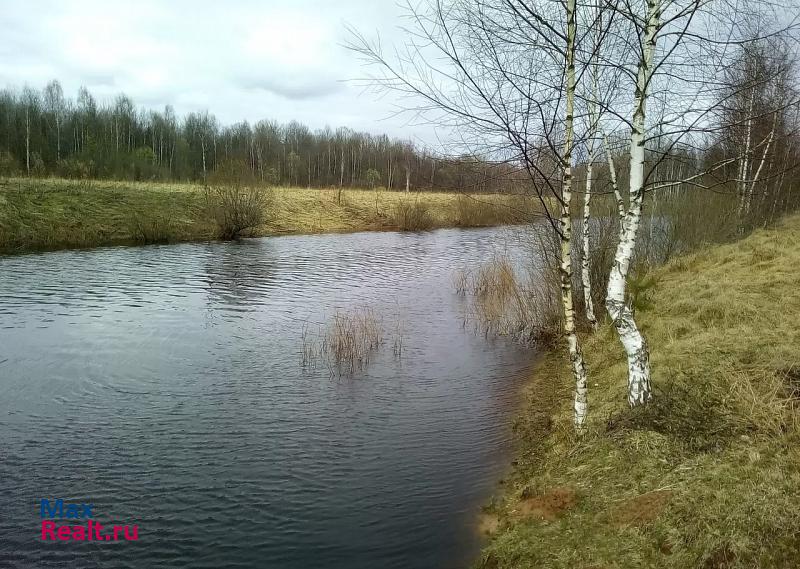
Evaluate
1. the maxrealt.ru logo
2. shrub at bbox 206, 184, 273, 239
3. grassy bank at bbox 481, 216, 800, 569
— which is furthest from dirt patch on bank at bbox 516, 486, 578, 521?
shrub at bbox 206, 184, 273, 239

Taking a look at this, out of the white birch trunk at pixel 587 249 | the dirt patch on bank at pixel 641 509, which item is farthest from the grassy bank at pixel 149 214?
the dirt patch on bank at pixel 641 509

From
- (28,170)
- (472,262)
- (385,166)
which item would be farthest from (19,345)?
(385,166)

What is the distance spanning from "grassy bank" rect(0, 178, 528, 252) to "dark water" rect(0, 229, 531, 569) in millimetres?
11116

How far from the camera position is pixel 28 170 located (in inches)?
1681

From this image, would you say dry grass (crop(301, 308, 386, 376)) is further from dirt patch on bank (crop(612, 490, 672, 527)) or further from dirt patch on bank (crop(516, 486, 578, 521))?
dirt patch on bank (crop(612, 490, 672, 527))

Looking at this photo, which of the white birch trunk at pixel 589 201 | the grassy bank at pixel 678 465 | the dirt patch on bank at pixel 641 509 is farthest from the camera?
the white birch trunk at pixel 589 201

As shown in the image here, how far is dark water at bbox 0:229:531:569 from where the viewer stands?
6.17 m

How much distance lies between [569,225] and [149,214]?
3575 centimetres

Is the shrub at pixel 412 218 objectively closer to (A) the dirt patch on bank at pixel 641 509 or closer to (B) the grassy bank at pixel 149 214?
(B) the grassy bank at pixel 149 214

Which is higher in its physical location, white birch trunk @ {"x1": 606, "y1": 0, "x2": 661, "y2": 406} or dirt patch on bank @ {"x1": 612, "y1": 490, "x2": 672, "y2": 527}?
white birch trunk @ {"x1": 606, "y1": 0, "x2": 661, "y2": 406}

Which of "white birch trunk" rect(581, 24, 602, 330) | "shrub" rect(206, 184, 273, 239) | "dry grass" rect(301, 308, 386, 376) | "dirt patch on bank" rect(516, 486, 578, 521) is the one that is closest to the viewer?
"dirt patch on bank" rect(516, 486, 578, 521)

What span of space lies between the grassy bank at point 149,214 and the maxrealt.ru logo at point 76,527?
17.4 m

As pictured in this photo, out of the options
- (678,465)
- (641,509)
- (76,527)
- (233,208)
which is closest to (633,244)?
(678,465)

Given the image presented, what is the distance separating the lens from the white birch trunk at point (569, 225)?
5.71 metres
